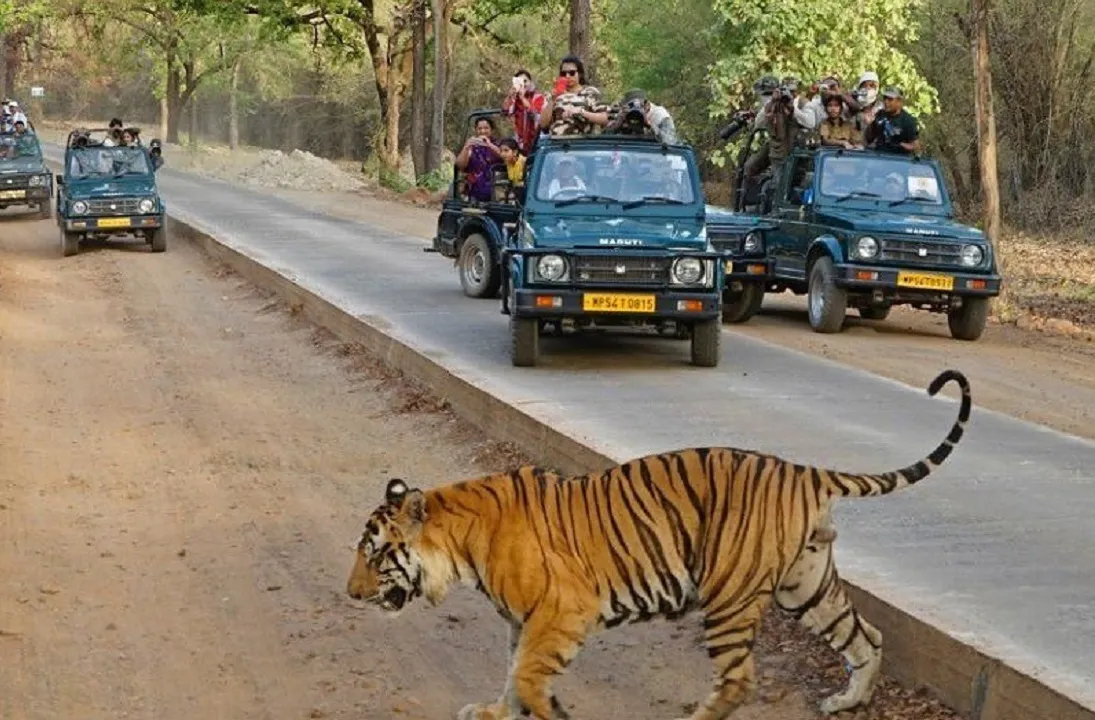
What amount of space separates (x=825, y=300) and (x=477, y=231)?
406 cm

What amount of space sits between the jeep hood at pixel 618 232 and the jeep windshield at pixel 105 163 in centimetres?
1547

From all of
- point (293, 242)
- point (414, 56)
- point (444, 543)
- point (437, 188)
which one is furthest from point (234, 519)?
point (414, 56)

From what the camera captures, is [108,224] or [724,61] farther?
[724,61]

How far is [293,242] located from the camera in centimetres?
2602

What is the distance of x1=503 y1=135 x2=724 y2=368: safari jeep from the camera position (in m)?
13.1

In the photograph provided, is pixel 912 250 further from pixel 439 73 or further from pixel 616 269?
pixel 439 73

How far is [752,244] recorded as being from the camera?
17.6 metres

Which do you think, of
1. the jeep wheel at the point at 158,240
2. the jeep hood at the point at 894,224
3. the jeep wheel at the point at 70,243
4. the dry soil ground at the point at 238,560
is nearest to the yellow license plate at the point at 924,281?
the jeep hood at the point at 894,224

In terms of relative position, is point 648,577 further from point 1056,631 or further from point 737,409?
point 737,409

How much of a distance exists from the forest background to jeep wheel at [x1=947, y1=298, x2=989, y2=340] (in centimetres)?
358

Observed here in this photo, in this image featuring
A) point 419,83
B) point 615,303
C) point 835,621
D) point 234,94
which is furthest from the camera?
point 234,94

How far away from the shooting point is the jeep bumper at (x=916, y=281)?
16.2 meters

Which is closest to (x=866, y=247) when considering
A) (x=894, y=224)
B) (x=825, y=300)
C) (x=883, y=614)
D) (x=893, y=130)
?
(x=894, y=224)

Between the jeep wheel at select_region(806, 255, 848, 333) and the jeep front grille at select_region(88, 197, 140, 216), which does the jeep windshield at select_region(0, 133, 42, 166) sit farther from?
the jeep wheel at select_region(806, 255, 848, 333)
